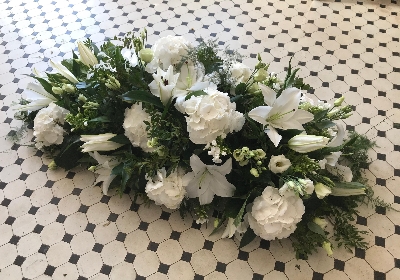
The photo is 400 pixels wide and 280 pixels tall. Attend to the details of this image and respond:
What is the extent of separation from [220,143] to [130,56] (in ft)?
1.58

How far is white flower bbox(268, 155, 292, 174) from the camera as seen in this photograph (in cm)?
122

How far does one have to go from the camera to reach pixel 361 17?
88.0 inches

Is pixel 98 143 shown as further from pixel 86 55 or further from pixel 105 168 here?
pixel 86 55

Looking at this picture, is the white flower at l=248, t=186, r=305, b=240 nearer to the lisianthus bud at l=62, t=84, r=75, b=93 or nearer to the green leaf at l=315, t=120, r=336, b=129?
the green leaf at l=315, t=120, r=336, b=129

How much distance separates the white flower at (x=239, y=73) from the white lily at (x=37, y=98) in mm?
761

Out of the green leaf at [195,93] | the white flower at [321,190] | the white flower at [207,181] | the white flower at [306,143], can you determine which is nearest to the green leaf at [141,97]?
the green leaf at [195,93]

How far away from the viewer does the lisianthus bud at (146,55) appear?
4.42ft

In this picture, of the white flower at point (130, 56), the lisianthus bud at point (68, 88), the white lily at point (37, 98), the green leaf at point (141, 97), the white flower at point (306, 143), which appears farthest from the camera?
the white lily at point (37, 98)

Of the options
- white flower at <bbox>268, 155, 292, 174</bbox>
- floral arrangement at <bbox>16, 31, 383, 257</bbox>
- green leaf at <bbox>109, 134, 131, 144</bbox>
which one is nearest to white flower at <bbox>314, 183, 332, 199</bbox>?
floral arrangement at <bbox>16, 31, 383, 257</bbox>

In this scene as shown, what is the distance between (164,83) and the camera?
1276 mm

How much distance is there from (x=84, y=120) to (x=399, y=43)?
65.2 inches

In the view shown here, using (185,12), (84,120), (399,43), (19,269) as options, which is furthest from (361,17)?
(19,269)

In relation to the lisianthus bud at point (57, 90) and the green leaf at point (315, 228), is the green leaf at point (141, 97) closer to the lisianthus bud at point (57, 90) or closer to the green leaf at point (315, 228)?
the lisianthus bud at point (57, 90)

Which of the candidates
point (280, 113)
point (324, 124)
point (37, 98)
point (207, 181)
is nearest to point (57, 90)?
point (37, 98)
